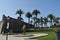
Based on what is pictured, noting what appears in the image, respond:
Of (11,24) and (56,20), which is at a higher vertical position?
(56,20)

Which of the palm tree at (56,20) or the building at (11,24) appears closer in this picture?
the building at (11,24)

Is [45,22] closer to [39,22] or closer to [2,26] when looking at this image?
[39,22]

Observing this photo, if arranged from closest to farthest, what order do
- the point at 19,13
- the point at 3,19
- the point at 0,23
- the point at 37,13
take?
1. the point at 3,19
2. the point at 0,23
3. the point at 19,13
4. the point at 37,13

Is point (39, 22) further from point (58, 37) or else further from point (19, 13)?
point (58, 37)

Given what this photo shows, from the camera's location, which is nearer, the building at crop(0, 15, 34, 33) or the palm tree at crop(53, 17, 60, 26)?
the building at crop(0, 15, 34, 33)

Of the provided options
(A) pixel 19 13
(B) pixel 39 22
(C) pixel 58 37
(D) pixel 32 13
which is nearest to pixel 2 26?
(A) pixel 19 13

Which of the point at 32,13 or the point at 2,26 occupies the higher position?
the point at 32,13

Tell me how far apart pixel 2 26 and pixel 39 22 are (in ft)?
140

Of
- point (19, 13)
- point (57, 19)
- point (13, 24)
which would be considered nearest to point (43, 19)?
point (57, 19)

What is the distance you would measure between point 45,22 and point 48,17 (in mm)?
4340

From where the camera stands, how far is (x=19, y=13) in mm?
89688

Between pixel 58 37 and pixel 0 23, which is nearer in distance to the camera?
pixel 58 37

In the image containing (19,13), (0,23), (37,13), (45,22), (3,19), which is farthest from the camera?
(45,22)

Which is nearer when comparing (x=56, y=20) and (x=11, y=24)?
(x=11, y=24)
